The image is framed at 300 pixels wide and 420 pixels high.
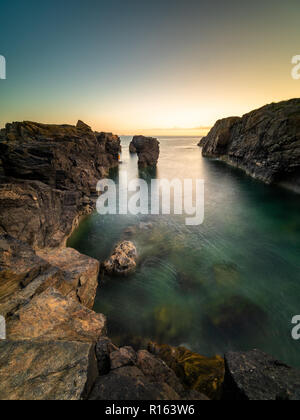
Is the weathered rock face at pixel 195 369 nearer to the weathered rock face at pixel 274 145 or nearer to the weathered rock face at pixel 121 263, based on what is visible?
the weathered rock face at pixel 121 263

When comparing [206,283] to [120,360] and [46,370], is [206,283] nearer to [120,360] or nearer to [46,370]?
[120,360]

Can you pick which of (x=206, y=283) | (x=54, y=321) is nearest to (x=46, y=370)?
(x=54, y=321)

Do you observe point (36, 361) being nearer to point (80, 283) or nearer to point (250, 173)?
point (80, 283)

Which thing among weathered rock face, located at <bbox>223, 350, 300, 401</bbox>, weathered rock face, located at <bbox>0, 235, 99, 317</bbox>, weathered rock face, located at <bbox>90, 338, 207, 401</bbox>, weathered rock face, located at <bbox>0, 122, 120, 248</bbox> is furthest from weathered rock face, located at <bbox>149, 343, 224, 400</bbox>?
weathered rock face, located at <bbox>0, 122, 120, 248</bbox>

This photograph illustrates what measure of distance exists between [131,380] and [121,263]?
24.4ft

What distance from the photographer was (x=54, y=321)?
4934mm

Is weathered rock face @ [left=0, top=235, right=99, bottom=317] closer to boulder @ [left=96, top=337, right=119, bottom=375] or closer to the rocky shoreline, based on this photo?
the rocky shoreline

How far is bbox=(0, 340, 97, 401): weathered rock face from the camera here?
2680mm

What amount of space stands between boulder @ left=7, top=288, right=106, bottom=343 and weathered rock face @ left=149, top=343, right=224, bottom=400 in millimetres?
2385

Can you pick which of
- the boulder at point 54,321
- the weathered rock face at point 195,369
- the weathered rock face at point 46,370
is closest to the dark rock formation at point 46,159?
the boulder at point 54,321

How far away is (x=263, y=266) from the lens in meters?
11.5

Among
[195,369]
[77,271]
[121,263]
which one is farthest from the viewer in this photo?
[121,263]

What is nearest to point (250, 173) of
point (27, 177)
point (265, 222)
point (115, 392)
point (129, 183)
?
point (265, 222)

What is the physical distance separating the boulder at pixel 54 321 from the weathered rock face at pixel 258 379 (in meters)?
3.35
